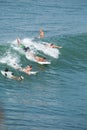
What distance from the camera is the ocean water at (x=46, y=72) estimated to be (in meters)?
41.9

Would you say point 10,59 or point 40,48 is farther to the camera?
point 40,48

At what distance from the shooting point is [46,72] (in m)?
55.5

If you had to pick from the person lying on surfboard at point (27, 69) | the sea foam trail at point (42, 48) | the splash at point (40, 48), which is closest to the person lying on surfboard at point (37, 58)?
the splash at point (40, 48)

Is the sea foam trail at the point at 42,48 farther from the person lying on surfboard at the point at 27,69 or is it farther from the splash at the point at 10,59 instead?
the person lying on surfboard at the point at 27,69

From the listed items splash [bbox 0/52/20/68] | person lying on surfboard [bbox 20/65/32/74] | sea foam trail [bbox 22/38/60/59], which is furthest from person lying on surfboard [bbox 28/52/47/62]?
person lying on surfboard [bbox 20/65/32/74]

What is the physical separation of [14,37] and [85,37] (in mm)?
9289

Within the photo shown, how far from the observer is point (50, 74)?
2173 inches

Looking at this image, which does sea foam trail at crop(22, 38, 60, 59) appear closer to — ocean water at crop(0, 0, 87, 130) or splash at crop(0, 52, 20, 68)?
ocean water at crop(0, 0, 87, 130)

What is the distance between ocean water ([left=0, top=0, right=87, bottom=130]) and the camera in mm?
41875

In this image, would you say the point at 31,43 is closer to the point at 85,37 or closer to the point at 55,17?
the point at 85,37

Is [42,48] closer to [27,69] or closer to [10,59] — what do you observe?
[10,59]

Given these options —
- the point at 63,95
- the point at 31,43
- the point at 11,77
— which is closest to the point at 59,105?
the point at 63,95

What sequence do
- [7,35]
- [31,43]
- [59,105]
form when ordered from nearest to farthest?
1. [59,105]
2. [31,43]
3. [7,35]

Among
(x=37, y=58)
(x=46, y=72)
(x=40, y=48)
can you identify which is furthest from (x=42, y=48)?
(x=46, y=72)
